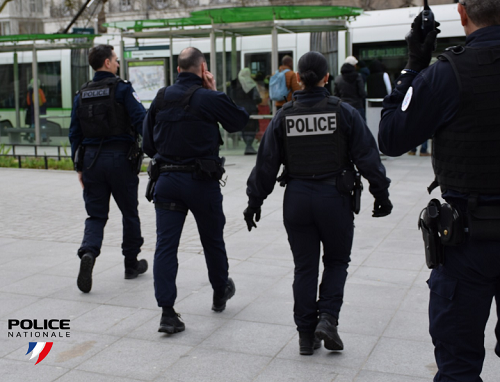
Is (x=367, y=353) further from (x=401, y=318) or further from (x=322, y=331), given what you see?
(x=401, y=318)

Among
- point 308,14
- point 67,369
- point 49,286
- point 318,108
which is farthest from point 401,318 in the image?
point 308,14

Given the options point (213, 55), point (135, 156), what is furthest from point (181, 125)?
point (213, 55)

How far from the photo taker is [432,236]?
274 cm

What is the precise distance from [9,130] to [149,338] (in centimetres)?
1468

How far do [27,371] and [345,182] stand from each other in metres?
2.10

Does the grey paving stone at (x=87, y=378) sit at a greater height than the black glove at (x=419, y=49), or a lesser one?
lesser

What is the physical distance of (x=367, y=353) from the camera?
4.18m

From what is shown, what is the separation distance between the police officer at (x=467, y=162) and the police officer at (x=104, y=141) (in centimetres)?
323

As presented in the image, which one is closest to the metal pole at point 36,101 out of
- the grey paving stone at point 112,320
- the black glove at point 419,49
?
the grey paving stone at point 112,320

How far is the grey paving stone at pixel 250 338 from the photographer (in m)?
4.28

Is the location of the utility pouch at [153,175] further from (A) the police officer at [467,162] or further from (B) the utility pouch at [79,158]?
(A) the police officer at [467,162]

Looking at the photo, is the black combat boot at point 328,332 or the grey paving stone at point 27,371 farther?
the black combat boot at point 328,332

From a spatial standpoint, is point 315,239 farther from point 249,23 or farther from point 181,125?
point 249,23

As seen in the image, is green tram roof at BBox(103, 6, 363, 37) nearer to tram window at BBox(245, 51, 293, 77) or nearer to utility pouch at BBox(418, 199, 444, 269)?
tram window at BBox(245, 51, 293, 77)
